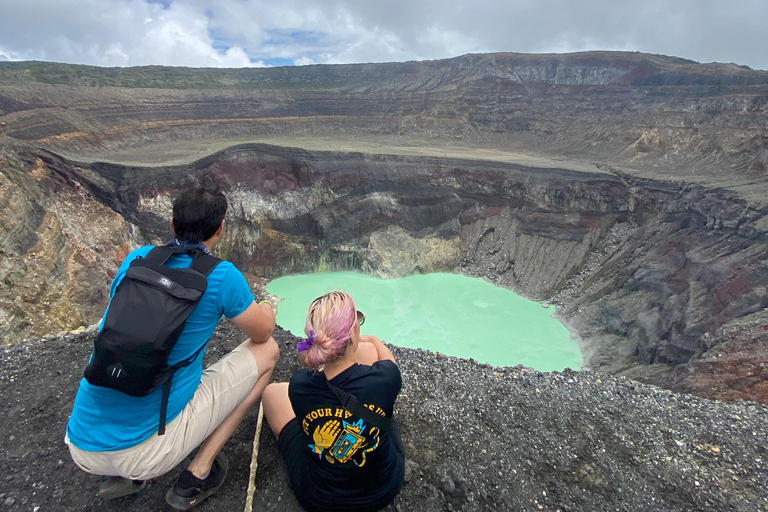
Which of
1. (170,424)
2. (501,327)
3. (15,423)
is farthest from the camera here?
(501,327)

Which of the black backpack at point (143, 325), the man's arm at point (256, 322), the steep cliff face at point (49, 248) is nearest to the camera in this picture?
the black backpack at point (143, 325)

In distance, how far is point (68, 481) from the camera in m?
3.24

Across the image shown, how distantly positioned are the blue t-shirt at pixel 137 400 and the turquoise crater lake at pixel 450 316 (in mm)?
11439

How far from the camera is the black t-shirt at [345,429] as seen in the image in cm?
243

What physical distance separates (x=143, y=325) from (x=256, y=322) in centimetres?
86

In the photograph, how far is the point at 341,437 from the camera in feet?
8.05

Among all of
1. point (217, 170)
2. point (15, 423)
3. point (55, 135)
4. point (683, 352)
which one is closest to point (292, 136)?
point (217, 170)

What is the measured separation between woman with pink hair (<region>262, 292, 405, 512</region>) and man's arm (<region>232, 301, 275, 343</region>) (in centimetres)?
64

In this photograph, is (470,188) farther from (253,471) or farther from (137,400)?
(137,400)

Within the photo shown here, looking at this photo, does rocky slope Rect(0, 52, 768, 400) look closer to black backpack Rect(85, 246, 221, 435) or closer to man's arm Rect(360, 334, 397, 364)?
man's arm Rect(360, 334, 397, 364)

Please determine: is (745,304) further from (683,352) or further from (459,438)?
(459,438)

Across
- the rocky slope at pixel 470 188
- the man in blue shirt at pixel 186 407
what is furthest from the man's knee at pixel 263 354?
the rocky slope at pixel 470 188

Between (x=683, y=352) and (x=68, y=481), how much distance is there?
46.0 feet

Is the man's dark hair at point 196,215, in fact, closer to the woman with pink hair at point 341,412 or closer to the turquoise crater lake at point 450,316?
the woman with pink hair at point 341,412
